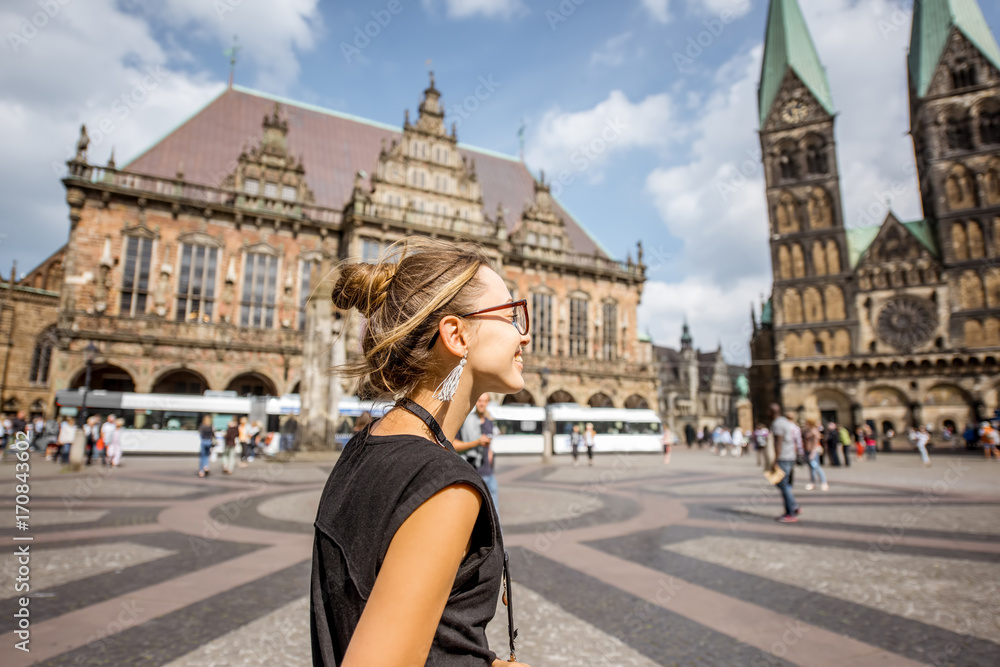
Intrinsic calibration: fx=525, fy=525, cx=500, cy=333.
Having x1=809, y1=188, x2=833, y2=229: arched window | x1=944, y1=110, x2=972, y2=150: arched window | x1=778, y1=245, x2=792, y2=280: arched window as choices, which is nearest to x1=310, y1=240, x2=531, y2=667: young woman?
x1=778, y1=245, x2=792, y2=280: arched window

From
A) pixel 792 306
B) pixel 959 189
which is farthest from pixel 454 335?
pixel 959 189

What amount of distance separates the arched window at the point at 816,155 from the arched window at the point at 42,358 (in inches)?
2008

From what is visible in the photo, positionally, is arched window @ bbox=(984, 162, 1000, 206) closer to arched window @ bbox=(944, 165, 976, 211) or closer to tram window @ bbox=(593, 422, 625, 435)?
arched window @ bbox=(944, 165, 976, 211)

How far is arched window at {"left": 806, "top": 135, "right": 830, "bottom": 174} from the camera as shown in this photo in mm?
39594

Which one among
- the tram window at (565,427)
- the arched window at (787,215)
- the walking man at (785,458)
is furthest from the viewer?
the arched window at (787,215)

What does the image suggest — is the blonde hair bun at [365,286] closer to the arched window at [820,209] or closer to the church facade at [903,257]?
the church facade at [903,257]

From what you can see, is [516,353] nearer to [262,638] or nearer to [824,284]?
[262,638]

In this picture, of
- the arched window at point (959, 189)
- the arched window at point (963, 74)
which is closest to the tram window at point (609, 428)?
the arched window at point (959, 189)

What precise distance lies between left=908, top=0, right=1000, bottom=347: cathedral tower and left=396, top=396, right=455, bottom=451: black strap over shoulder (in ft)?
146

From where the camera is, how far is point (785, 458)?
7.18m

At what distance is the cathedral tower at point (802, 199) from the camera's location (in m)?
37.4

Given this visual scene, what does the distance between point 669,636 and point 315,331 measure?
37.5 ft

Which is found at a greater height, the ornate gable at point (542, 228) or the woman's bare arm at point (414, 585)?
the ornate gable at point (542, 228)

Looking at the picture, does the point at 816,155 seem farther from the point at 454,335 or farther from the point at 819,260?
the point at 454,335
